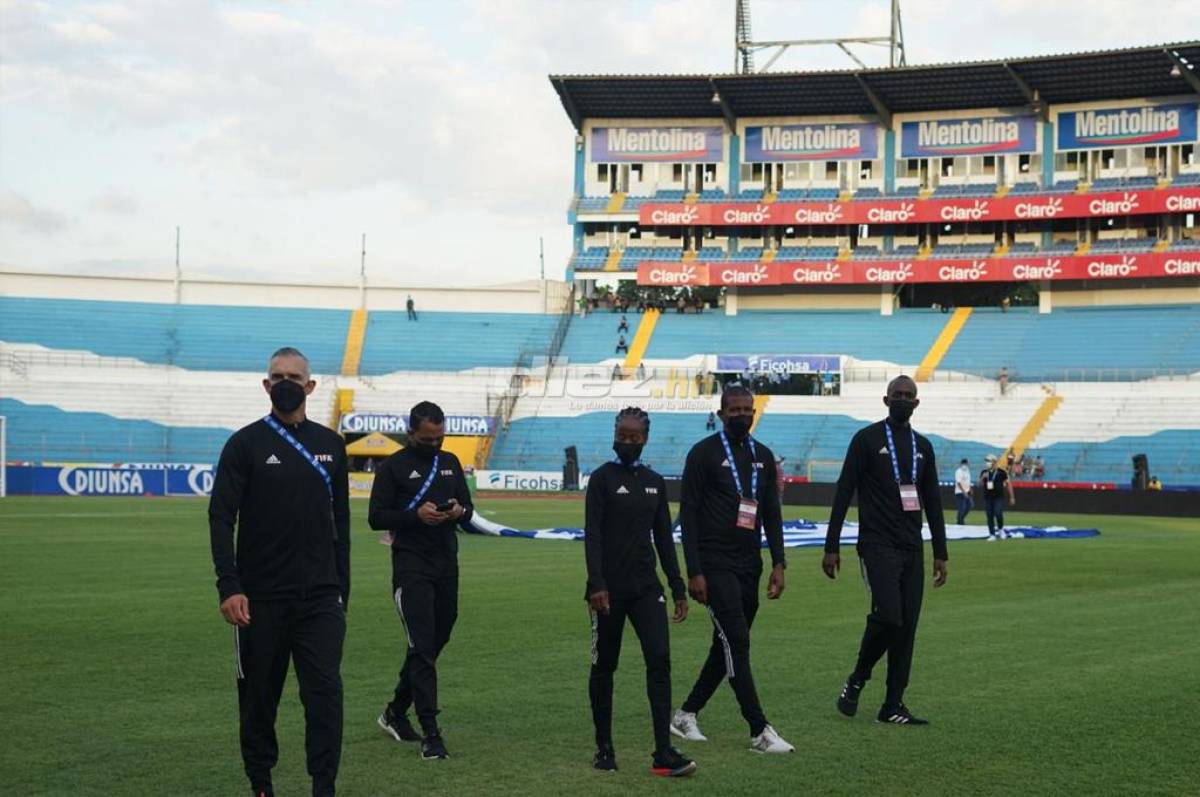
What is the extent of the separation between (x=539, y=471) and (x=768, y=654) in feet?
152

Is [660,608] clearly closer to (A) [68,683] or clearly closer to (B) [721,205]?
(A) [68,683]

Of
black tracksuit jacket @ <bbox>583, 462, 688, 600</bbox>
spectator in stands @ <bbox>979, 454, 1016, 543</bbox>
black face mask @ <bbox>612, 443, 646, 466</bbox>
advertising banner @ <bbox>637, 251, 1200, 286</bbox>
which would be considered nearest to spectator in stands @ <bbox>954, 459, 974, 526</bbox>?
spectator in stands @ <bbox>979, 454, 1016, 543</bbox>

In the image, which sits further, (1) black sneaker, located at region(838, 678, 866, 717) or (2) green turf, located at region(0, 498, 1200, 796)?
(1) black sneaker, located at region(838, 678, 866, 717)

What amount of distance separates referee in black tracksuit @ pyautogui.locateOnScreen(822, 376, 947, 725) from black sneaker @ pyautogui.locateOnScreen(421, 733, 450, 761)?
2.80 metres

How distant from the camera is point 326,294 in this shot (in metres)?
73.1

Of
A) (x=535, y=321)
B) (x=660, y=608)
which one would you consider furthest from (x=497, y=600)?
(x=535, y=321)

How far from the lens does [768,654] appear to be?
13.1 m

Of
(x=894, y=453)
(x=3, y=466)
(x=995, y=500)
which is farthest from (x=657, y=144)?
(x=894, y=453)

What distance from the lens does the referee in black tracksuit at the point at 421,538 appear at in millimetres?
9195

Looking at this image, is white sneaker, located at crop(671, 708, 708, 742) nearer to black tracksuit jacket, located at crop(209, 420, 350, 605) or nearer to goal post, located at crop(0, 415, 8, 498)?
black tracksuit jacket, located at crop(209, 420, 350, 605)

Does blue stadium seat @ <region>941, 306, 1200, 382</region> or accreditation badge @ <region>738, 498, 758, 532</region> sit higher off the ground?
blue stadium seat @ <region>941, 306, 1200, 382</region>

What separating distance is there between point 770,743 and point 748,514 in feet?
4.50

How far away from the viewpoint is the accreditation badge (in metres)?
9.22

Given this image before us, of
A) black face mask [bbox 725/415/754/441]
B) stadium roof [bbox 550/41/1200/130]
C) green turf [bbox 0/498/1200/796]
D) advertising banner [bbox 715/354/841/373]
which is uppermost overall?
stadium roof [bbox 550/41/1200/130]
